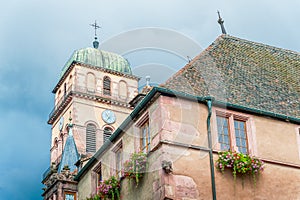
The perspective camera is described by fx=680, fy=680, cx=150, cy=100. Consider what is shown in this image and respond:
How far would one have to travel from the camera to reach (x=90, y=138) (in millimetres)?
71812

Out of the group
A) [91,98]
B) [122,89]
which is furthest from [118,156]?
[122,89]

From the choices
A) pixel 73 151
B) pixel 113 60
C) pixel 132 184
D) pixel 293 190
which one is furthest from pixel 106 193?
pixel 113 60

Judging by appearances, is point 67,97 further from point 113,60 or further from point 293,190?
point 293,190

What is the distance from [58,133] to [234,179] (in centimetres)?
5470

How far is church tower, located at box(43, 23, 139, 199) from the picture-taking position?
237 ft

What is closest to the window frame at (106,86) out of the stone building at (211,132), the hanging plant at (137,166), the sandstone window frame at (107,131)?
the sandstone window frame at (107,131)

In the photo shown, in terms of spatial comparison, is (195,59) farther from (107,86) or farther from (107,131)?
(107,86)

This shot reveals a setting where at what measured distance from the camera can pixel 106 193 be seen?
84.4 ft

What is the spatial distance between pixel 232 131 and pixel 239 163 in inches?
60.2

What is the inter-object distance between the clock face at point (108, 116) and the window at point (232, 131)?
49913mm

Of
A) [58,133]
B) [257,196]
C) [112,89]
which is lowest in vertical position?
[257,196]

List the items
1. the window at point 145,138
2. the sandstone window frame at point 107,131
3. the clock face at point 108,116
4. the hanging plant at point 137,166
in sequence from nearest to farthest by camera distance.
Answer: the hanging plant at point 137,166
the window at point 145,138
the sandstone window frame at point 107,131
the clock face at point 108,116

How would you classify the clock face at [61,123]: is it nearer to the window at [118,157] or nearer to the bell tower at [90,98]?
the bell tower at [90,98]

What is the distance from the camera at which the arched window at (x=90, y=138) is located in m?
70.5
